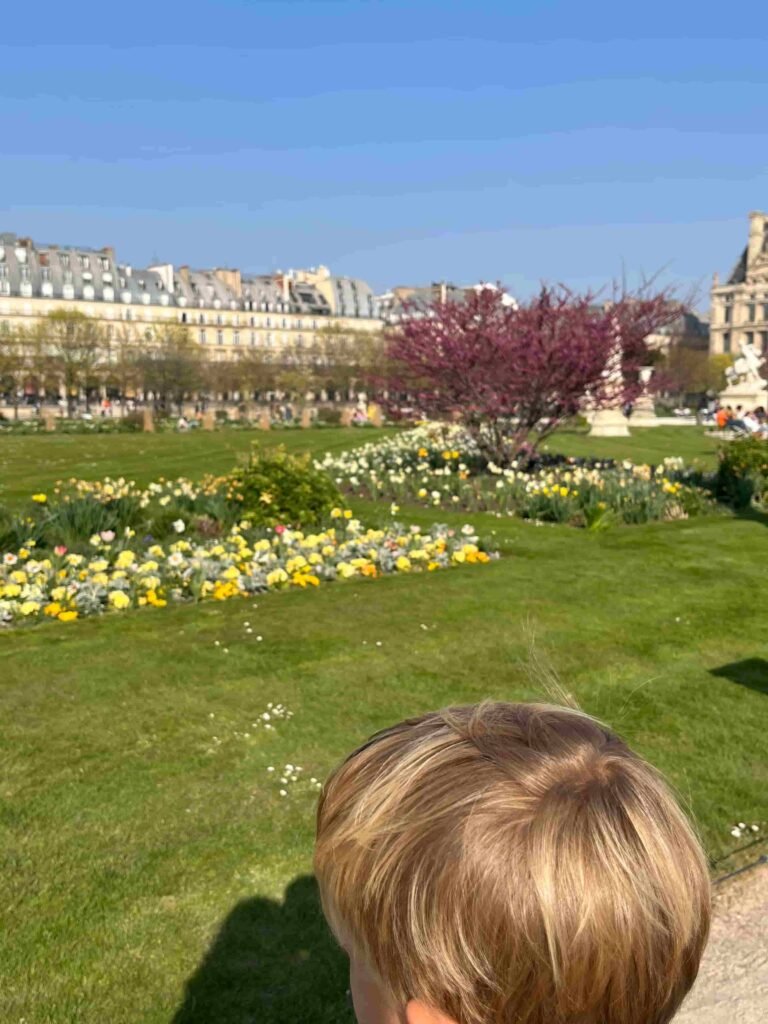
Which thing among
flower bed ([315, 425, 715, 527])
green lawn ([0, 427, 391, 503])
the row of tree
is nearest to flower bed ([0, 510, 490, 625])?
flower bed ([315, 425, 715, 527])

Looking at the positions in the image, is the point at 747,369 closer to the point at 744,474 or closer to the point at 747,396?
the point at 747,396

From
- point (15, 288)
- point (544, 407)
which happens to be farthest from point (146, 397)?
point (544, 407)

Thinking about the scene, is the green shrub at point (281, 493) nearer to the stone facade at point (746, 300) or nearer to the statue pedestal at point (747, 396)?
the statue pedestal at point (747, 396)

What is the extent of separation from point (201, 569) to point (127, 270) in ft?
322

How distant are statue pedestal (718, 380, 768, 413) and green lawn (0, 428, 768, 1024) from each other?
2627 centimetres

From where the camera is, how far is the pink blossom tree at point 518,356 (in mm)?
15203

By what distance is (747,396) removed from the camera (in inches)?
1342

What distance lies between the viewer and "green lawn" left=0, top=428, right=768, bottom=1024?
10.1 ft

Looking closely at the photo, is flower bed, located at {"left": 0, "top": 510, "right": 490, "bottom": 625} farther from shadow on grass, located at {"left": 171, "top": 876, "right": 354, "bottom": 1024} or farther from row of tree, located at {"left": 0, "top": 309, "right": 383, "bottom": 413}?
row of tree, located at {"left": 0, "top": 309, "right": 383, "bottom": 413}

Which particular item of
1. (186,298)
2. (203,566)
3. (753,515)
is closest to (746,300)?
(186,298)

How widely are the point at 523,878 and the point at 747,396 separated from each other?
35.9 metres

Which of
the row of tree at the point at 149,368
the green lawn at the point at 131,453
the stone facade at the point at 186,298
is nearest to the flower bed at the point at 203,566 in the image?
the green lawn at the point at 131,453

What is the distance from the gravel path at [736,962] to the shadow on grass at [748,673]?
7.74 ft

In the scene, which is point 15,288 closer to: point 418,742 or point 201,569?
point 201,569
